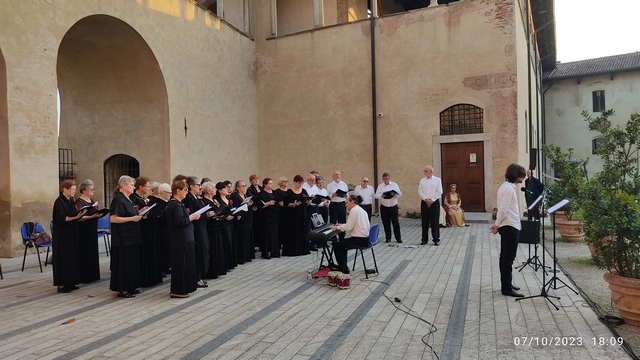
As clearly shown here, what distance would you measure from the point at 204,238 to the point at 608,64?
3528 centimetres

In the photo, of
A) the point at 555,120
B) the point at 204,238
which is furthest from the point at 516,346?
the point at 555,120

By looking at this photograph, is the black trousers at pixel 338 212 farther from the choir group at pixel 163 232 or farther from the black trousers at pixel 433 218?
the black trousers at pixel 433 218

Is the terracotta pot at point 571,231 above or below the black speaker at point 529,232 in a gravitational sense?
below

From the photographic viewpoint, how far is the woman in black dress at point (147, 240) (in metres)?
7.17

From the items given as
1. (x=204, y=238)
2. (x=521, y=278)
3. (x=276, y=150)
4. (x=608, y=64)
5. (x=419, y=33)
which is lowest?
(x=521, y=278)

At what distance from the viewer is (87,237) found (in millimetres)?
7406

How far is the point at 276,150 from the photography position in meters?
19.3

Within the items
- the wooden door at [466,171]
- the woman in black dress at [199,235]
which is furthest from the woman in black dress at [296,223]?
the wooden door at [466,171]

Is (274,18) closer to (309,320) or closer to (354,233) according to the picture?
(354,233)

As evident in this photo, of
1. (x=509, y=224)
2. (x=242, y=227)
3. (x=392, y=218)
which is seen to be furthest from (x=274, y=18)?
(x=509, y=224)

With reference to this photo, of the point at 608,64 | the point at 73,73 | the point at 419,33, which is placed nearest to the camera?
the point at 73,73

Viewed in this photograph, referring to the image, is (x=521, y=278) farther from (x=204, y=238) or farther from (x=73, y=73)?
(x=73, y=73)

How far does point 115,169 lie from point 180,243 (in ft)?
35.2

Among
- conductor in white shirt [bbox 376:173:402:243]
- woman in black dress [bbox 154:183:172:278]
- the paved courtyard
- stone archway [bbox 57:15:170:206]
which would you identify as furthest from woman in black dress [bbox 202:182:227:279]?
stone archway [bbox 57:15:170:206]
